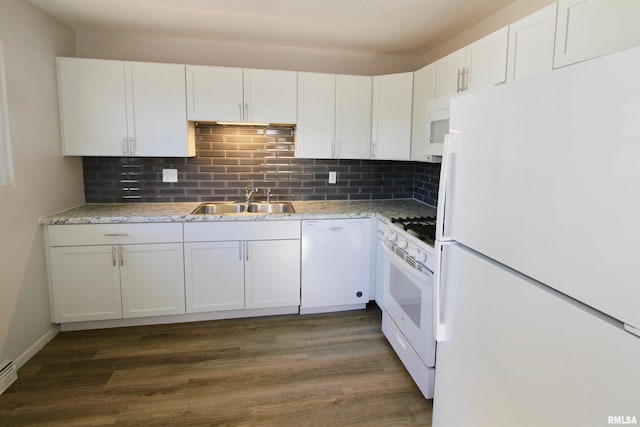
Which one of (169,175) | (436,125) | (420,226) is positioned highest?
(436,125)

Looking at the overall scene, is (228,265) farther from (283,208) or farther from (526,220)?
(526,220)

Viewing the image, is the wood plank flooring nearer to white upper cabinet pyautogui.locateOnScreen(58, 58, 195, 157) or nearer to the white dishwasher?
the white dishwasher

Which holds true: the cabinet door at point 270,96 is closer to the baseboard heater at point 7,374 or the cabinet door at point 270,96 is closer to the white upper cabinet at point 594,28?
the white upper cabinet at point 594,28

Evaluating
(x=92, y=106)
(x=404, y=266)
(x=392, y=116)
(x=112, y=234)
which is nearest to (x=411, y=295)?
(x=404, y=266)

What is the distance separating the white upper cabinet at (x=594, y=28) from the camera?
1344mm

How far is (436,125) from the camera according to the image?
2.57 meters

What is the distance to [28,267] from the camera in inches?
96.2

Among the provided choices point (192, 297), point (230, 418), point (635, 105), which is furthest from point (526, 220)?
point (192, 297)

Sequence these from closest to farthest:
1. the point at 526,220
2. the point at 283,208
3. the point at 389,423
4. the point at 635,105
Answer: the point at 635,105 < the point at 526,220 < the point at 389,423 < the point at 283,208

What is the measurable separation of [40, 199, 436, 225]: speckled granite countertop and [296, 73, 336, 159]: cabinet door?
0.53 meters

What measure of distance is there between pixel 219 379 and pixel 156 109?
2.16m

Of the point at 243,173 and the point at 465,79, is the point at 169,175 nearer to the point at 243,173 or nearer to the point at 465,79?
the point at 243,173

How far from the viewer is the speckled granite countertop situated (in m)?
2.68

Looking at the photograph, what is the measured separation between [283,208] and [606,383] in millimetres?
2891
